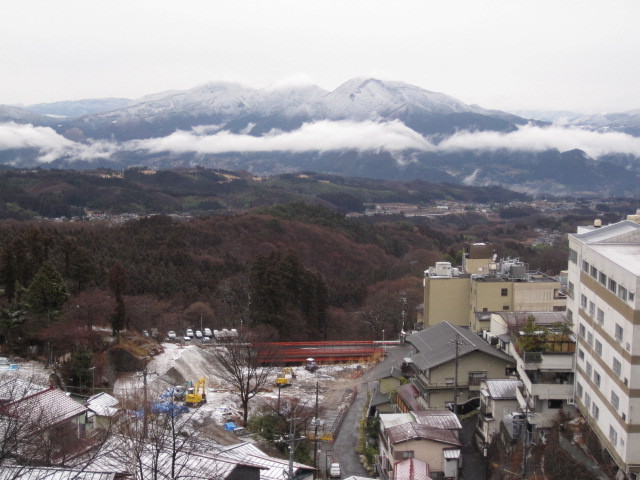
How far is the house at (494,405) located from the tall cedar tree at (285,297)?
16824 millimetres

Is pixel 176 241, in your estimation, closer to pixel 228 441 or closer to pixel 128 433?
pixel 228 441

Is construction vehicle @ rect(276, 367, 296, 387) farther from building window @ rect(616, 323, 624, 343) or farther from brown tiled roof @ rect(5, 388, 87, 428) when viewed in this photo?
building window @ rect(616, 323, 624, 343)

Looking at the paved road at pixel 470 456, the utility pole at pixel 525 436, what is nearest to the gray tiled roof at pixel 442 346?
the paved road at pixel 470 456

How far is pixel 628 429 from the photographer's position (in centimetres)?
1525

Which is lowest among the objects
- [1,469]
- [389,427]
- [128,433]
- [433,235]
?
[433,235]

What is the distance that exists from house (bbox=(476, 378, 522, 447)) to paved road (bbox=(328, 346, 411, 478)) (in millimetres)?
3812

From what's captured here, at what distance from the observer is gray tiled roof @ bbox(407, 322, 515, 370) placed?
23.5 meters

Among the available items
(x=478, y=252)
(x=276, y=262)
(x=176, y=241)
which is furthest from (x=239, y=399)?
(x=176, y=241)

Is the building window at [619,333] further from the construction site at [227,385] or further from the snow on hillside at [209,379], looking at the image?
the snow on hillside at [209,379]

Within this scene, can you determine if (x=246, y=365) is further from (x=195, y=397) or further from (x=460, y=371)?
(x=460, y=371)

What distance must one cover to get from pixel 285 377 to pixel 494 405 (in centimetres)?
1064

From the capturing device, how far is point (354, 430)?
24.8 meters

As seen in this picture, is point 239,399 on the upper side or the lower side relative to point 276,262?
lower

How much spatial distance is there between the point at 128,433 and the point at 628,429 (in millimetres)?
11412
